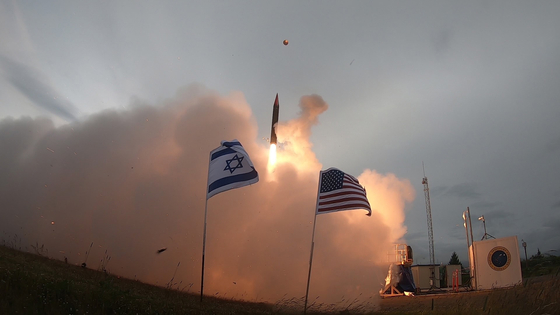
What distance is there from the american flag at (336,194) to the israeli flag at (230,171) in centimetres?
278

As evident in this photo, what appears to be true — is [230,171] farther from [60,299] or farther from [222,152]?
[60,299]

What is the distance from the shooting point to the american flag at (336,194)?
1486 centimetres

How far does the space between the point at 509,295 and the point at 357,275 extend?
38.0ft

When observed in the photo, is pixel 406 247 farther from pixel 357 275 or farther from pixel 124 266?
pixel 124 266

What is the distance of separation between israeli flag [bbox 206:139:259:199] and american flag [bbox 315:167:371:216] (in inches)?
109

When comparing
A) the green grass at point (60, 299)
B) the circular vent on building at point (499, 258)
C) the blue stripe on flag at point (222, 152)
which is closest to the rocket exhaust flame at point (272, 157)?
the blue stripe on flag at point (222, 152)

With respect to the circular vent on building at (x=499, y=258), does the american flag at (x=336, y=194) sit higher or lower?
higher

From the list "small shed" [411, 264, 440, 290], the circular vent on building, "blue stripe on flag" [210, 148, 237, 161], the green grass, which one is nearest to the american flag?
"blue stripe on flag" [210, 148, 237, 161]

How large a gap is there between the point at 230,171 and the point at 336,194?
3897mm

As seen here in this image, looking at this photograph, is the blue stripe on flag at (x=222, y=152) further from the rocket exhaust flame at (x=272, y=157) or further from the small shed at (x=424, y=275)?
the small shed at (x=424, y=275)

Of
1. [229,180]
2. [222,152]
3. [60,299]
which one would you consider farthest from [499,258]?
[60,299]

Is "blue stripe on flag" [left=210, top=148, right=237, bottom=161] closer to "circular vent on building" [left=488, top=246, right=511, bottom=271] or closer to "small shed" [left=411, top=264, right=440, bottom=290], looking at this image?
"circular vent on building" [left=488, top=246, right=511, bottom=271]

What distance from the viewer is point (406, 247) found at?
28859 mm

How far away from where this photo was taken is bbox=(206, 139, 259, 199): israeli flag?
1316cm
